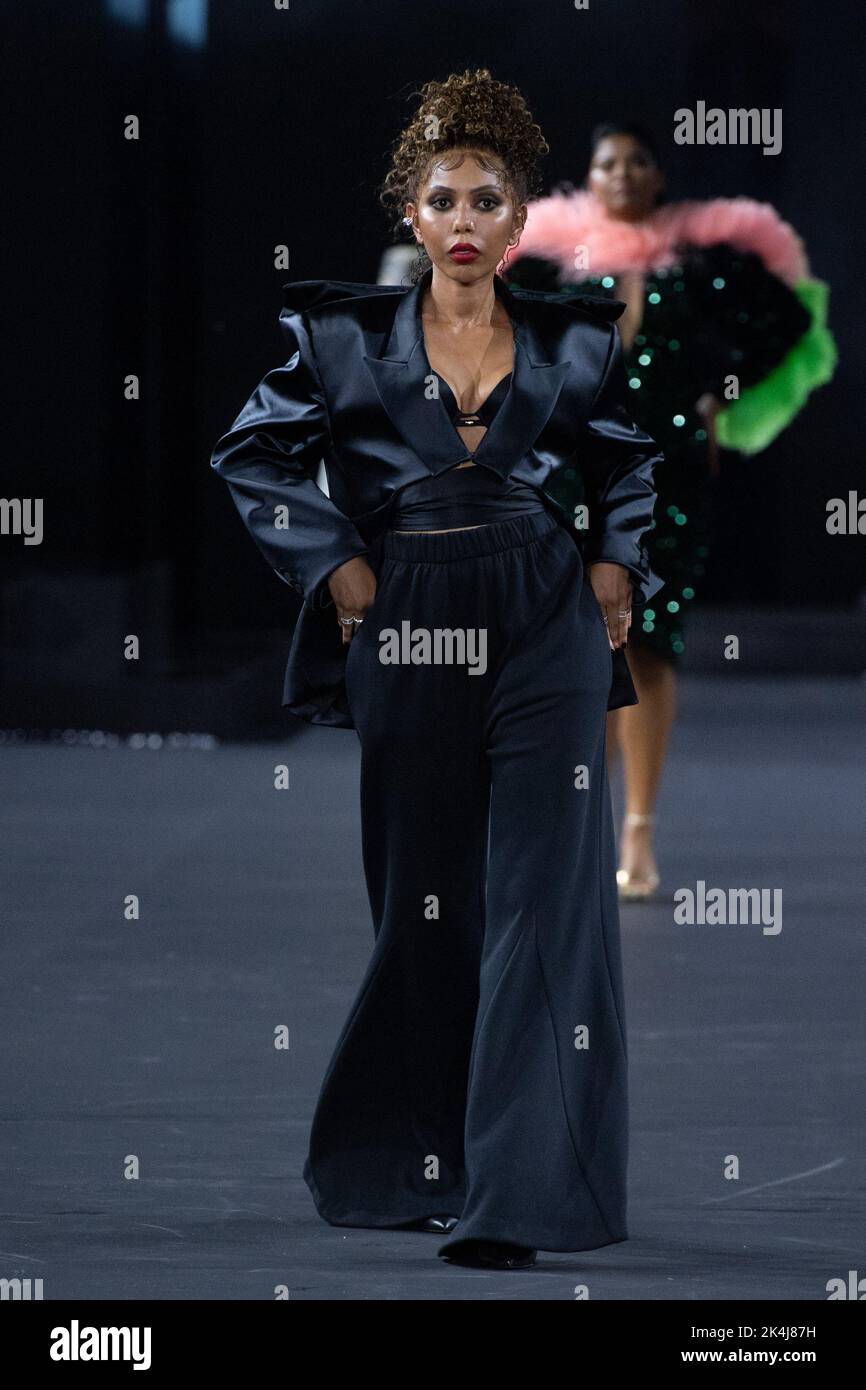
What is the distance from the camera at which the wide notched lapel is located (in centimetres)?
349

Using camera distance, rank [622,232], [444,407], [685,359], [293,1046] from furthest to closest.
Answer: [685,359]
[622,232]
[293,1046]
[444,407]

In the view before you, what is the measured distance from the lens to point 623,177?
6273 millimetres

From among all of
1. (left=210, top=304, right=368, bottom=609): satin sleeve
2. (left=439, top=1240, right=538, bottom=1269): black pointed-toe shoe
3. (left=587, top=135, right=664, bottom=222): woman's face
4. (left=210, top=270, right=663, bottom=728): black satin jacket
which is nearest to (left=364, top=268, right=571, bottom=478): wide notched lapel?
(left=210, top=270, right=663, bottom=728): black satin jacket

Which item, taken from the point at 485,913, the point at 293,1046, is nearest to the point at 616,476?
the point at 485,913

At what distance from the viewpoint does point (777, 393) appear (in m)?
6.79

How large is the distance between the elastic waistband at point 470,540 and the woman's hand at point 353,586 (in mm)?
54

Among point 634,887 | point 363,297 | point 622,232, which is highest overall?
point 622,232

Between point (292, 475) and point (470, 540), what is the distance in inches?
10.6

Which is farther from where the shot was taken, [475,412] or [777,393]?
[777,393]

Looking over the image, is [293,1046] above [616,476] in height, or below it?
below

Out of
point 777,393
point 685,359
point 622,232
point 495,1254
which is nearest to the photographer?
point 495,1254

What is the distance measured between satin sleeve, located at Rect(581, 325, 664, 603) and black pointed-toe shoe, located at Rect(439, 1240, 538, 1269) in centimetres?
94

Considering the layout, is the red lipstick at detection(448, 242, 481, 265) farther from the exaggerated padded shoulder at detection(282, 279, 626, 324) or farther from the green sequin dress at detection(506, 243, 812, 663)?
the green sequin dress at detection(506, 243, 812, 663)

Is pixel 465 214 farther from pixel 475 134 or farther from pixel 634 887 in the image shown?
pixel 634 887
